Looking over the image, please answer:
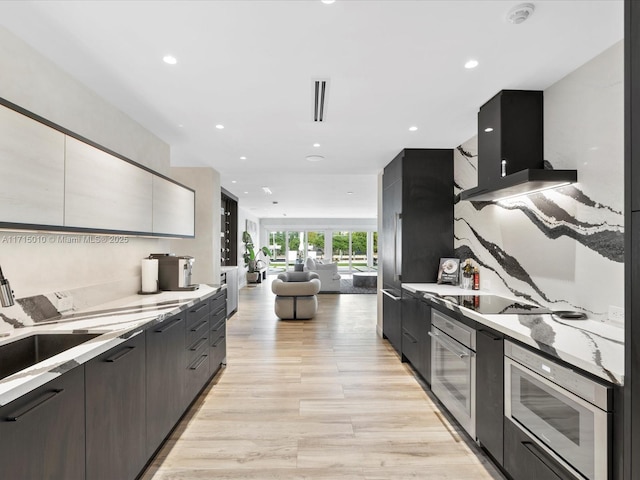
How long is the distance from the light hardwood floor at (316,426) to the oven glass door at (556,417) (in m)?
0.62

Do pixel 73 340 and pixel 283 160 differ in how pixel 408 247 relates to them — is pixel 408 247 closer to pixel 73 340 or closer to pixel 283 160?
pixel 283 160

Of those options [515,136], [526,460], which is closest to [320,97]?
[515,136]

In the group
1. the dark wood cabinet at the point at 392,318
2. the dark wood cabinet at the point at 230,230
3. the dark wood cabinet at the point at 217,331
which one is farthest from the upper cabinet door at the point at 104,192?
the dark wood cabinet at the point at 230,230

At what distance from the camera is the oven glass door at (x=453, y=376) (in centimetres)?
236

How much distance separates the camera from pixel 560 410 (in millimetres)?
1521

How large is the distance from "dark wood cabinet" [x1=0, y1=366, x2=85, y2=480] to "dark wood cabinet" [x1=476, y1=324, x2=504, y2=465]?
208cm

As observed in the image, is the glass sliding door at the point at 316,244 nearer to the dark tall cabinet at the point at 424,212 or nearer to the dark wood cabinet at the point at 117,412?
the dark tall cabinet at the point at 424,212

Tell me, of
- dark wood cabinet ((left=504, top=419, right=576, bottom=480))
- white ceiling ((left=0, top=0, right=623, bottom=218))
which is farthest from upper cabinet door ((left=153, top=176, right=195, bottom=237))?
dark wood cabinet ((left=504, top=419, right=576, bottom=480))

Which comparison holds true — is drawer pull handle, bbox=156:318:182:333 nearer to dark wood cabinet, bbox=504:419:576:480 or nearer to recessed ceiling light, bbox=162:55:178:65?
recessed ceiling light, bbox=162:55:178:65

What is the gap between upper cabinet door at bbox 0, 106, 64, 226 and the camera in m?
1.55

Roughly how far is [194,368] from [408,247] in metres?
2.54

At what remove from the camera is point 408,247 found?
401 centimetres

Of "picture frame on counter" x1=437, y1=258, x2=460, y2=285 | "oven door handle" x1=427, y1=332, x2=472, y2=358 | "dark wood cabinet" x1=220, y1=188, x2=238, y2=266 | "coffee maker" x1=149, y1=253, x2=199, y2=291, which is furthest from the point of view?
"dark wood cabinet" x1=220, y1=188, x2=238, y2=266

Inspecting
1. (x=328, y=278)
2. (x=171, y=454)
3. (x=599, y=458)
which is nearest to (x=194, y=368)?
(x=171, y=454)
